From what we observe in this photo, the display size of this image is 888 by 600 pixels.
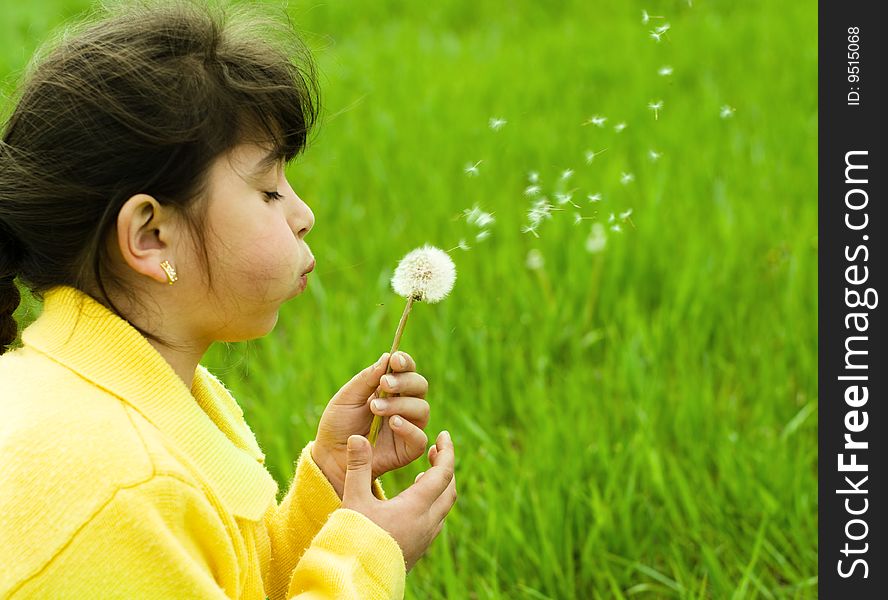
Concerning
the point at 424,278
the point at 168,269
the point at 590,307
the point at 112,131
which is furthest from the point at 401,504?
the point at 590,307

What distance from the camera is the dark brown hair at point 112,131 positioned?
3.91 ft

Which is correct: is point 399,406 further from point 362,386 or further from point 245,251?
point 245,251

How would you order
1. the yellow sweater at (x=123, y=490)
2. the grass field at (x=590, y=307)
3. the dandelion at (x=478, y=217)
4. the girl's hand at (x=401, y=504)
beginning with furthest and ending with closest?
the grass field at (x=590, y=307) → the dandelion at (x=478, y=217) → the girl's hand at (x=401, y=504) → the yellow sweater at (x=123, y=490)

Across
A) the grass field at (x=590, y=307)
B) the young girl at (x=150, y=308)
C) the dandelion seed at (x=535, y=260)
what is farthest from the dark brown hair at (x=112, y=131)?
the dandelion seed at (x=535, y=260)

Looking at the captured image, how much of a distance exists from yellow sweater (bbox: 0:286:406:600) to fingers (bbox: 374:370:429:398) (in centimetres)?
16

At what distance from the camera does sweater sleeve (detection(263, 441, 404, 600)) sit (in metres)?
1.48

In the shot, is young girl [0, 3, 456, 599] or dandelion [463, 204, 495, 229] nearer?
young girl [0, 3, 456, 599]

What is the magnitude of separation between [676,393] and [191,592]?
1537 millimetres

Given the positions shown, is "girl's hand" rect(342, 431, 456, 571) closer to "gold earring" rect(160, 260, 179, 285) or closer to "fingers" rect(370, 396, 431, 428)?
"fingers" rect(370, 396, 431, 428)

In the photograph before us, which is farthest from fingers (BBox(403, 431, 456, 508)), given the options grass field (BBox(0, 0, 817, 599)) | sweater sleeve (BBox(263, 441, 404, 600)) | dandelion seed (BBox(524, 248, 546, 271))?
dandelion seed (BBox(524, 248, 546, 271))

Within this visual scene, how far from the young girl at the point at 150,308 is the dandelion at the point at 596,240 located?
1.57m

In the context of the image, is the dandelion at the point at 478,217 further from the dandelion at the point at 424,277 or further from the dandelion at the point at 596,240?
the dandelion at the point at 596,240

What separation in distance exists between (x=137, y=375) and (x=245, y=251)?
18 cm
